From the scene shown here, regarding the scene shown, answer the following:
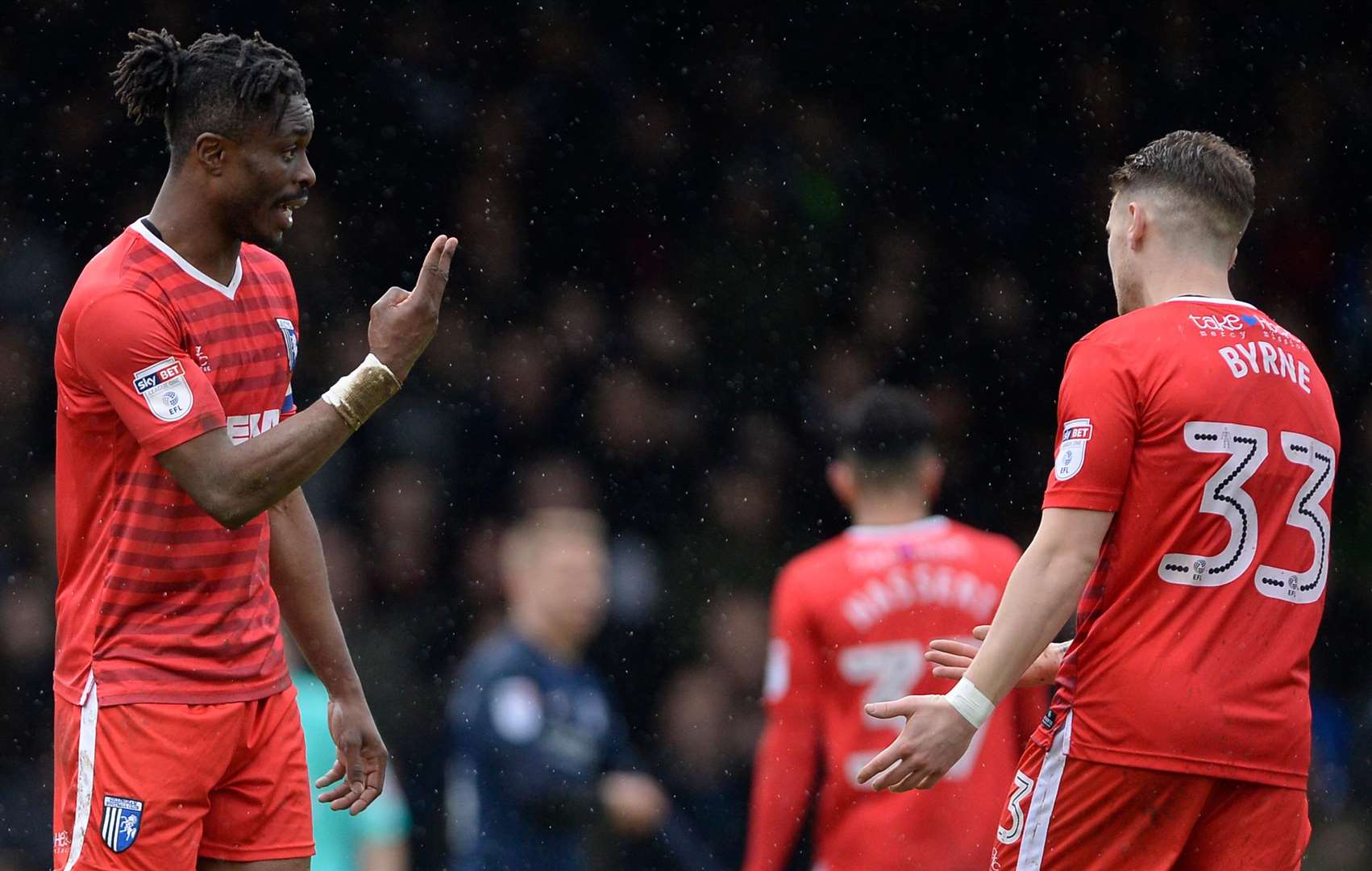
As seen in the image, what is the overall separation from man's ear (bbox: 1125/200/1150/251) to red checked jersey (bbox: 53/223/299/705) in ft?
5.14

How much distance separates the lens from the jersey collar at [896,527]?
14.1ft

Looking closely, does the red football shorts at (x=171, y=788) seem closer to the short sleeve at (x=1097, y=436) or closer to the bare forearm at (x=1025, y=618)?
the bare forearm at (x=1025, y=618)

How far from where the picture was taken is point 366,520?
652 centimetres

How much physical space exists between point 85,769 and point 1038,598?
161 centimetres

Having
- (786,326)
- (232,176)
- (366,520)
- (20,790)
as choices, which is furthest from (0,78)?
(232,176)

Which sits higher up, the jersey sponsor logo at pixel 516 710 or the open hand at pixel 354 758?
the open hand at pixel 354 758

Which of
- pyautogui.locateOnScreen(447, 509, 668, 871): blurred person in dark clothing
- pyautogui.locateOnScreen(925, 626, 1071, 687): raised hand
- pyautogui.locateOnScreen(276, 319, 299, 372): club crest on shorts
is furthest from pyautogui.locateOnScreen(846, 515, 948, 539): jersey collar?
pyautogui.locateOnScreen(276, 319, 299, 372): club crest on shorts

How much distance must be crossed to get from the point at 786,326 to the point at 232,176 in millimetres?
4450

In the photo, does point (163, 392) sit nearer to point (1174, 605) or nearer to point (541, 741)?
point (1174, 605)

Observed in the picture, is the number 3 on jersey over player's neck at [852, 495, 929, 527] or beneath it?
over

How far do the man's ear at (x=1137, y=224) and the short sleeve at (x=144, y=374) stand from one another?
160cm

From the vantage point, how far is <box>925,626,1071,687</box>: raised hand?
281 cm

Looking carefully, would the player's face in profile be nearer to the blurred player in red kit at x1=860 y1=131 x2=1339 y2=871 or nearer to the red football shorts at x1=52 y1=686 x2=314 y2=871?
the red football shorts at x1=52 y1=686 x2=314 y2=871

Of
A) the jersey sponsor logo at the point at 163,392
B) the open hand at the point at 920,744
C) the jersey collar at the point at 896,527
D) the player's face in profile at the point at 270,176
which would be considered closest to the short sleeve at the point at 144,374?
the jersey sponsor logo at the point at 163,392
